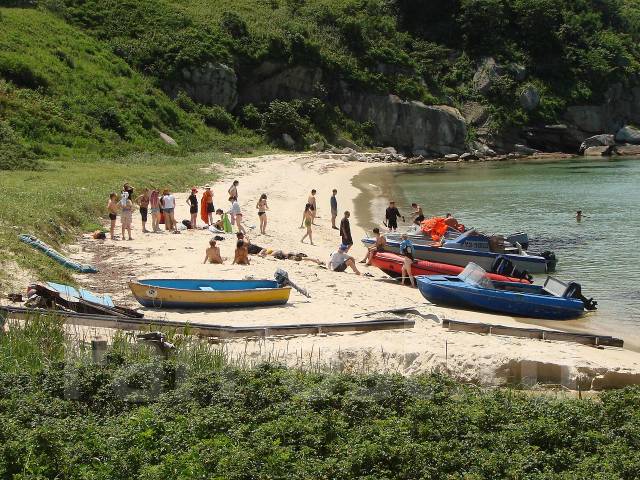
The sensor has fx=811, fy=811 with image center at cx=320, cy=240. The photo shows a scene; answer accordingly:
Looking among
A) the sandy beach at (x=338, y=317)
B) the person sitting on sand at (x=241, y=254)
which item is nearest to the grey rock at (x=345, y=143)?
the sandy beach at (x=338, y=317)

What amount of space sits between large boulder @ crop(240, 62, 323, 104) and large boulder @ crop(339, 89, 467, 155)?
3.53m

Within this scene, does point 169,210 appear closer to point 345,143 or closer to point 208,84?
point 208,84

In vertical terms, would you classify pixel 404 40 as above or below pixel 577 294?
above

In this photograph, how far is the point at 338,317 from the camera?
17.4 m

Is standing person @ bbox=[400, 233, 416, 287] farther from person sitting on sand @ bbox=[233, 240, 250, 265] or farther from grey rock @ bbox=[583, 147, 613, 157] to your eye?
grey rock @ bbox=[583, 147, 613, 157]

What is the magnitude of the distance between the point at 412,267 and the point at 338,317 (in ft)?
19.8

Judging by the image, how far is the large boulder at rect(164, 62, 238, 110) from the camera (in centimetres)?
6297

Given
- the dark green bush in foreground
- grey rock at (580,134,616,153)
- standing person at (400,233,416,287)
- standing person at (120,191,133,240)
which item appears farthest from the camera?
grey rock at (580,134,616,153)

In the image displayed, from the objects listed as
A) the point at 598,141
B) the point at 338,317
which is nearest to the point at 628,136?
the point at 598,141

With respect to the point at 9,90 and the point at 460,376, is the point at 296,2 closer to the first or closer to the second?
the point at 9,90

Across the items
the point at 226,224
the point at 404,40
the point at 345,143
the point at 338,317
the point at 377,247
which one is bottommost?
the point at 338,317

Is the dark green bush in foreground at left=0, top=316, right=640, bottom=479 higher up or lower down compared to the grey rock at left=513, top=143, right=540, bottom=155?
lower down

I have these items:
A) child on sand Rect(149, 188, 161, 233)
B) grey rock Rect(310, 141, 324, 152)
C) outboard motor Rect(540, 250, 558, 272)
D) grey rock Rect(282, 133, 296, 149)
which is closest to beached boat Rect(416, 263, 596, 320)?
outboard motor Rect(540, 250, 558, 272)

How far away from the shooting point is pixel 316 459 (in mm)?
10102
